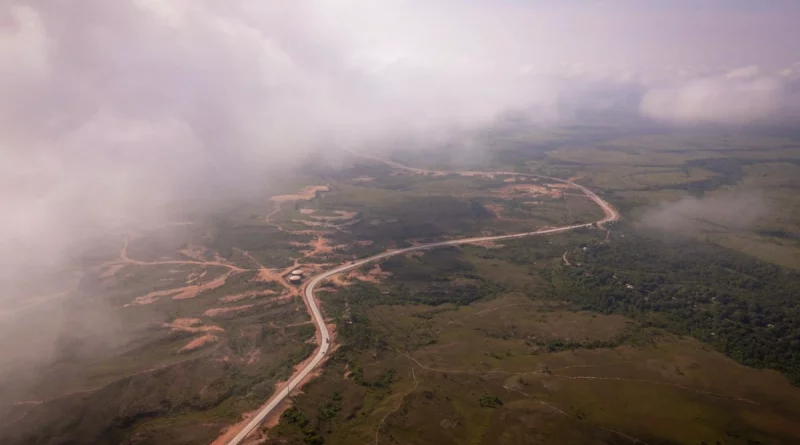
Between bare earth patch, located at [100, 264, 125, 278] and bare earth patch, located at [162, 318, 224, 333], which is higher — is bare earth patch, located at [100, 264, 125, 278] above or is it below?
above

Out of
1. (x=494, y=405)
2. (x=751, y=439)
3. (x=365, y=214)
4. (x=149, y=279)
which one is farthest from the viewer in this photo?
(x=365, y=214)

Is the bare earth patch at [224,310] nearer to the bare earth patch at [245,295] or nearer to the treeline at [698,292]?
the bare earth patch at [245,295]

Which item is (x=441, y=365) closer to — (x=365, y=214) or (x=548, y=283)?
(x=548, y=283)

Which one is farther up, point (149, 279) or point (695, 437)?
point (149, 279)

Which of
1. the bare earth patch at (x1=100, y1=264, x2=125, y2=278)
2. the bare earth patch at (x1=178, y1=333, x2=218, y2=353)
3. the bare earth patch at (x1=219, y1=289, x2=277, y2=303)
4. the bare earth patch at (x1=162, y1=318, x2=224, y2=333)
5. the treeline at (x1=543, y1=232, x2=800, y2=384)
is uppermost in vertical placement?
the bare earth patch at (x1=100, y1=264, x2=125, y2=278)

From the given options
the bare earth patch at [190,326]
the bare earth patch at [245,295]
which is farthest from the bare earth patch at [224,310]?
the bare earth patch at [245,295]

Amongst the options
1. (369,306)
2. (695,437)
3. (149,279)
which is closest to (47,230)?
(149,279)

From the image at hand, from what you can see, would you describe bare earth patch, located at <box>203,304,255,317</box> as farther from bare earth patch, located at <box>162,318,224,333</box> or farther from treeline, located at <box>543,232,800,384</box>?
treeline, located at <box>543,232,800,384</box>

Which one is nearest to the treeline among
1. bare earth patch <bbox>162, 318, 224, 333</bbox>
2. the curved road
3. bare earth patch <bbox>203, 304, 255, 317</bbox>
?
the curved road
